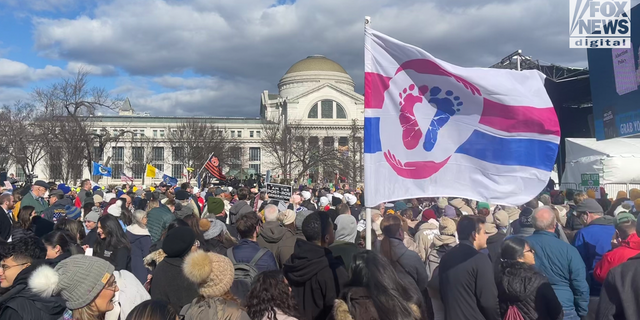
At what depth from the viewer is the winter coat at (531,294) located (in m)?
3.98

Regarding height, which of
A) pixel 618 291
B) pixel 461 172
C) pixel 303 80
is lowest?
pixel 618 291

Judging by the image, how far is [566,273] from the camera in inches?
186

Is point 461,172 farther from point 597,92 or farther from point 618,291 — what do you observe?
point 597,92

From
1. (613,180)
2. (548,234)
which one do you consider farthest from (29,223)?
(613,180)

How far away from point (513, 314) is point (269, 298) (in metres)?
1.97

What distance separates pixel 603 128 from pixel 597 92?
53.9 inches

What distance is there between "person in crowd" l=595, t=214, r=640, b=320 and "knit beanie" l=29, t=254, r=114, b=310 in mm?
3336

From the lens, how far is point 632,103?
15531mm

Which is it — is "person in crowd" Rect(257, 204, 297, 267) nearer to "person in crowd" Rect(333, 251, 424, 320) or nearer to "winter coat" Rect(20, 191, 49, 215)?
"person in crowd" Rect(333, 251, 424, 320)

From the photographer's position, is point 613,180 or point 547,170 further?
point 613,180

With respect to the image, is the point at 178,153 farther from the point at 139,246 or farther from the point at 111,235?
the point at 111,235

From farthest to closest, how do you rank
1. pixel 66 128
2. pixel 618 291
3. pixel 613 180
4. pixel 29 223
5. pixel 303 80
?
pixel 303 80 → pixel 66 128 → pixel 613 180 → pixel 29 223 → pixel 618 291

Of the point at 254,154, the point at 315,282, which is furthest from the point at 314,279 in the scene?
the point at 254,154

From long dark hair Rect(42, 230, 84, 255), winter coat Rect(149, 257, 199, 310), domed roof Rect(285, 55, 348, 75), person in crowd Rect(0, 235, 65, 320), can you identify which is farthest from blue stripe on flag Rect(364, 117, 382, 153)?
domed roof Rect(285, 55, 348, 75)
